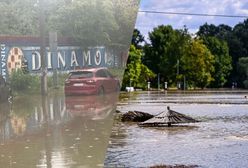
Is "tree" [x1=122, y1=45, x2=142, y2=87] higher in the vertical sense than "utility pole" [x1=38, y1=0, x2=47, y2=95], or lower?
higher

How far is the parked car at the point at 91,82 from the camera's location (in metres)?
2.37

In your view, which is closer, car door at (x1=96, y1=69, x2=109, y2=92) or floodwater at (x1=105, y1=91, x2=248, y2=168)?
car door at (x1=96, y1=69, x2=109, y2=92)

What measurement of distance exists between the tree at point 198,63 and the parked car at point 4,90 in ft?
147

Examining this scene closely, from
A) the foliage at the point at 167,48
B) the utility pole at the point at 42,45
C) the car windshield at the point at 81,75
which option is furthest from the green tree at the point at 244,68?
the utility pole at the point at 42,45

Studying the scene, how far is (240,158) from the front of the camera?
8867mm

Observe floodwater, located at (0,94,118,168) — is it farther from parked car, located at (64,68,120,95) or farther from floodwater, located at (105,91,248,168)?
floodwater, located at (105,91,248,168)

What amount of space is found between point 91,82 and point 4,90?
1.28 ft

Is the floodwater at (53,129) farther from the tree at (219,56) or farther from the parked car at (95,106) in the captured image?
the tree at (219,56)

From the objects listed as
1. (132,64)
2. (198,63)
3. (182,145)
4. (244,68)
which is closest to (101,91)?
(182,145)

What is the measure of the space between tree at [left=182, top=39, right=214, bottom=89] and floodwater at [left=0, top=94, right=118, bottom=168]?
146ft

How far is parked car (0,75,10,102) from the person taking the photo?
87.2 inches

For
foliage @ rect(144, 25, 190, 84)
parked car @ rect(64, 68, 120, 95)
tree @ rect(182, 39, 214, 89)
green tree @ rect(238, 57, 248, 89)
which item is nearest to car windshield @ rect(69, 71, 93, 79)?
parked car @ rect(64, 68, 120, 95)

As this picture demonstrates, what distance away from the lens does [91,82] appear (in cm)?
240

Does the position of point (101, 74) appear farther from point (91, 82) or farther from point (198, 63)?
point (198, 63)
